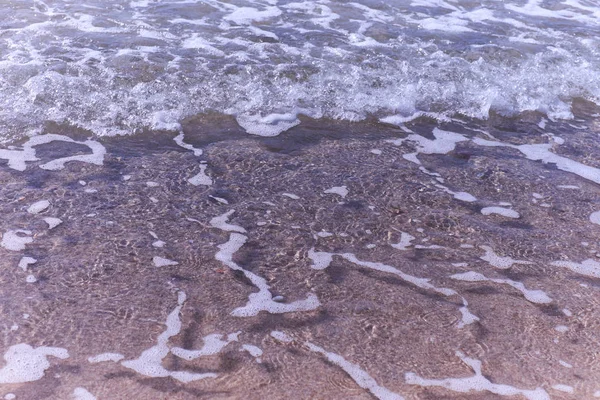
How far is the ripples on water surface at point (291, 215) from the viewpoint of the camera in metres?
2.63

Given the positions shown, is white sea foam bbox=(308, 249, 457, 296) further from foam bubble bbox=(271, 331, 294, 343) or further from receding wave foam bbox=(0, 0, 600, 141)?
receding wave foam bbox=(0, 0, 600, 141)

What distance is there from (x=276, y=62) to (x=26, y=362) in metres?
4.06

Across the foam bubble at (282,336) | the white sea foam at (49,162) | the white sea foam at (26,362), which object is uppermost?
the white sea foam at (49,162)

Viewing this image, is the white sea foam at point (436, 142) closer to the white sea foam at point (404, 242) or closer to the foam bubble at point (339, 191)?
the foam bubble at point (339, 191)

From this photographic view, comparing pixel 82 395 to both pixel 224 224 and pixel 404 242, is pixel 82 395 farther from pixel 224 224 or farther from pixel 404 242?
pixel 404 242

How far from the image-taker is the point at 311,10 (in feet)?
25.3

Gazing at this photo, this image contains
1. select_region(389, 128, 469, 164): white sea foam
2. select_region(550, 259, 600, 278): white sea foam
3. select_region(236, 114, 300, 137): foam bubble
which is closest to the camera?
select_region(550, 259, 600, 278): white sea foam

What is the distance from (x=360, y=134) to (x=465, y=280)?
6.15ft

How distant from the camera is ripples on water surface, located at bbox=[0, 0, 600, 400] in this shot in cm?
263

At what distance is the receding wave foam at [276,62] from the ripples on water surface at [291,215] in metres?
0.03

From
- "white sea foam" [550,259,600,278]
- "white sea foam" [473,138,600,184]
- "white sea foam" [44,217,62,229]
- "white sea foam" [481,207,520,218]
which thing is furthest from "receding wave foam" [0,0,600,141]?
"white sea foam" [550,259,600,278]

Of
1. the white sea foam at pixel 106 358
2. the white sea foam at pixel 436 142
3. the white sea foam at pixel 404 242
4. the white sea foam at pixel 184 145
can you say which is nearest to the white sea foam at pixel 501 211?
the white sea foam at pixel 404 242

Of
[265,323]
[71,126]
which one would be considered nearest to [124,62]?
[71,126]

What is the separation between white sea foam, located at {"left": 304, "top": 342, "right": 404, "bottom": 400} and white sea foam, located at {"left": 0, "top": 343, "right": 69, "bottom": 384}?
105 centimetres
